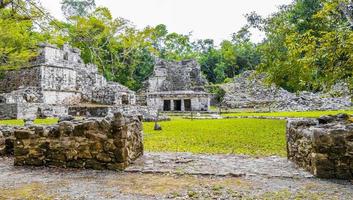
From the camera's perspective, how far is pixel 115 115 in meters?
4.94

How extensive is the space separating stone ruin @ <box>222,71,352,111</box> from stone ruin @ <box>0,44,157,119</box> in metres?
10.2

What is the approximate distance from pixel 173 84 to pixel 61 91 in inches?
468

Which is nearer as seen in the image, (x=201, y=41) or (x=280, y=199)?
(x=280, y=199)

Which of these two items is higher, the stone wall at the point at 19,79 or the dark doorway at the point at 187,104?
the stone wall at the point at 19,79

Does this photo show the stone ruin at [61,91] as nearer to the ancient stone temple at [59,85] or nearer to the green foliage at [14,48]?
the ancient stone temple at [59,85]

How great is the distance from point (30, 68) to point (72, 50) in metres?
4.26

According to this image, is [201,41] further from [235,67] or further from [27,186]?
[27,186]

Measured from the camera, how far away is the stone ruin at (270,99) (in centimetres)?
2648

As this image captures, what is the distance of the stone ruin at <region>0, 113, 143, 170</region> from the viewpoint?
16.1 ft

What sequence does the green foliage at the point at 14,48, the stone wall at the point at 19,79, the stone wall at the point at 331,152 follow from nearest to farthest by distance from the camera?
the stone wall at the point at 331,152
the green foliage at the point at 14,48
the stone wall at the point at 19,79

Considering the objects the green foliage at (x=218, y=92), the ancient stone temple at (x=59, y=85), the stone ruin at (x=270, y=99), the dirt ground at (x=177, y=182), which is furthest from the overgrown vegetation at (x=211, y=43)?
the green foliage at (x=218, y=92)

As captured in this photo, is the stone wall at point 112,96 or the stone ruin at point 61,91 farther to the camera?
the stone wall at point 112,96

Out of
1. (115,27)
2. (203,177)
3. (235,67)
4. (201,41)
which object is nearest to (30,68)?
(115,27)

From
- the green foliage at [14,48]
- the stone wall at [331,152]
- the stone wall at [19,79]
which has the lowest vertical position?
the stone wall at [331,152]
